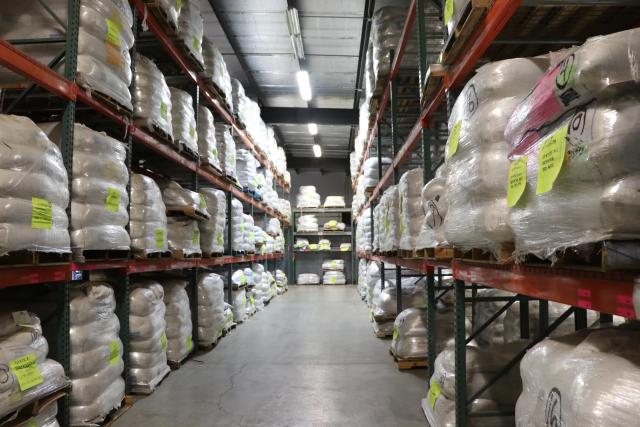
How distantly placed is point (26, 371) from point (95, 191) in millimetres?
1516

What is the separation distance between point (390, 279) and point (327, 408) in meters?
4.82

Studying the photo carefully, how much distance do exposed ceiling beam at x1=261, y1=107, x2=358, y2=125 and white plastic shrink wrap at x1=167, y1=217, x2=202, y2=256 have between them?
7951mm

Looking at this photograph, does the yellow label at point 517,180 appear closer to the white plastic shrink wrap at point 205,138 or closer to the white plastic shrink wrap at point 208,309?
the white plastic shrink wrap at point 205,138

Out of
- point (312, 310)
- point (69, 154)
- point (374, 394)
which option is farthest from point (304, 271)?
point (69, 154)

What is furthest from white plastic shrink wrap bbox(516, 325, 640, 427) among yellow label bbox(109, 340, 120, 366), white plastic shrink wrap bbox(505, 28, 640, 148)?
yellow label bbox(109, 340, 120, 366)

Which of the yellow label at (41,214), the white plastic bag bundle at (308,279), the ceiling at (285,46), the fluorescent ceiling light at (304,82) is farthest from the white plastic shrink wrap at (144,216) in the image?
the white plastic bag bundle at (308,279)

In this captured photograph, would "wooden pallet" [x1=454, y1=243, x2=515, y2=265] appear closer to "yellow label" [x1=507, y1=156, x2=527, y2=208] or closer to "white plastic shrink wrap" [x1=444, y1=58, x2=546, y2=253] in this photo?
"white plastic shrink wrap" [x1=444, y1=58, x2=546, y2=253]

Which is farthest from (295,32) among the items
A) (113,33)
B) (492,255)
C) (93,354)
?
(492,255)

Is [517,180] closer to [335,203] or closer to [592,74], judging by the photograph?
[592,74]

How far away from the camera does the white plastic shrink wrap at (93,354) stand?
11.3 ft

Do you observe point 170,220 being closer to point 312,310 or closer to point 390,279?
point 390,279

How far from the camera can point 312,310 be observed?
1057 centimetres

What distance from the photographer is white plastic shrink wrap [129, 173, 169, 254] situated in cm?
455

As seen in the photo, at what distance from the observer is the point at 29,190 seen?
2.78m
